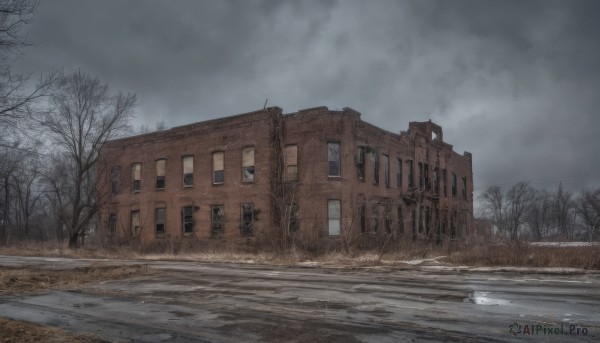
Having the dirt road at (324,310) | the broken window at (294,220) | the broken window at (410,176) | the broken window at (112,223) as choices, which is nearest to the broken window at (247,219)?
the broken window at (294,220)

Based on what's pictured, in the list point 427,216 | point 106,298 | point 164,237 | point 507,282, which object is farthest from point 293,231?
point 106,298

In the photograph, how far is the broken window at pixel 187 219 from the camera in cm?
3206

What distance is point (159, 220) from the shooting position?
34.0 m

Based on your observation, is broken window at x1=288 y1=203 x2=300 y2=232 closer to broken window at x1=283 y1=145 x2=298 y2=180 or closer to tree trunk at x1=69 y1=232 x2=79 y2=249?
broken window at x1=283 y1=145 x2=298 y2=180

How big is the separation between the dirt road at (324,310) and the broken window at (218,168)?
1785cm

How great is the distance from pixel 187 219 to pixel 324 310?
82.5 ft

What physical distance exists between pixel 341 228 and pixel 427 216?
11473 millimetres

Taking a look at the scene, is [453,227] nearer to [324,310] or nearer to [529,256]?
[529,256]

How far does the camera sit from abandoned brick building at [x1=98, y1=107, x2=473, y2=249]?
27516mm

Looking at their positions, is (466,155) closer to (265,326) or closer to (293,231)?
(293,231)

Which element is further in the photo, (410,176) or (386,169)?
(410,176)

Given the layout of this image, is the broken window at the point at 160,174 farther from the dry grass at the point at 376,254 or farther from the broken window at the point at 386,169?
the broken window at the point at 386,169

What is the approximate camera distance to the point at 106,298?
10.3 metres

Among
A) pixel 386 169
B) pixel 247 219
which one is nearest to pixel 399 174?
pixel 386 169
